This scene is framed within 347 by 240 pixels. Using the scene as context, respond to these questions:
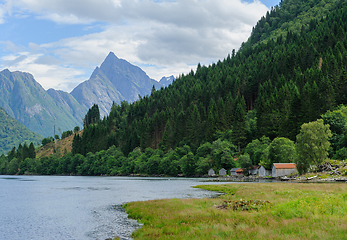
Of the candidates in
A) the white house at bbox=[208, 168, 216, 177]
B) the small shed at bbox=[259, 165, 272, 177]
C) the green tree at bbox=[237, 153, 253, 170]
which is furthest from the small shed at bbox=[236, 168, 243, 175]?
the white house at bbox=[208, 168, 216, 177]

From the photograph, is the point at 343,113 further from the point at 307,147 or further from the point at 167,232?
the point at 167,232

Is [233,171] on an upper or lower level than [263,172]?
lower

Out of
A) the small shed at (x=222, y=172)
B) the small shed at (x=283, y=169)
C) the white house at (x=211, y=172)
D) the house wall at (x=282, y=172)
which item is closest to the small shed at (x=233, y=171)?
the small shed at (x=222, y=172)

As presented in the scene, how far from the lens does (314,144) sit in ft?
285

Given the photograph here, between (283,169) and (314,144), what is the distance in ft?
72.2

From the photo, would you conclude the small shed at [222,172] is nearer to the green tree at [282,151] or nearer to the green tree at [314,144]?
the green tree at [282,151]

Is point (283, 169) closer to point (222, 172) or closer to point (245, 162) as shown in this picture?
point (245, 162)

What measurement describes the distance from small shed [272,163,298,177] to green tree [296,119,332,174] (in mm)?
14777

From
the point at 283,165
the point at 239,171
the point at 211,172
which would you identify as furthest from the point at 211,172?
the point at 283,165

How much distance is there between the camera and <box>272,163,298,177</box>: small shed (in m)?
105

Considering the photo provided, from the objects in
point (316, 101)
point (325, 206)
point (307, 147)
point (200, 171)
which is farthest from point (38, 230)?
point (200, 171)

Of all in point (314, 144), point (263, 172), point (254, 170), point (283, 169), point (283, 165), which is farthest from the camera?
point (254, 170)

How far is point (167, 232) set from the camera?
78.0 ft

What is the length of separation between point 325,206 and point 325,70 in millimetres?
132829
